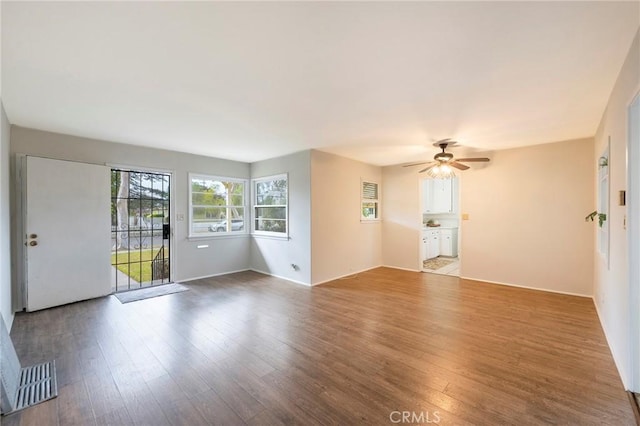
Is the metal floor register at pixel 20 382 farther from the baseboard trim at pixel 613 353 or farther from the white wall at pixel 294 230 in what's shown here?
the baseboard trim at pixel 613 353

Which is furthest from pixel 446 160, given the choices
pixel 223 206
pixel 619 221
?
pixel 223 206

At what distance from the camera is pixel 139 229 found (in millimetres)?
5086

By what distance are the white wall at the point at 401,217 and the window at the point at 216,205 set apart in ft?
11.6

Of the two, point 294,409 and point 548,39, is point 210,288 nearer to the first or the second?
point 294,409

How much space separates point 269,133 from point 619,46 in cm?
359

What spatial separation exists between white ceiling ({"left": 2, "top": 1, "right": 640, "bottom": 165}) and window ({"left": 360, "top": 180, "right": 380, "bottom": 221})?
2.68 metres

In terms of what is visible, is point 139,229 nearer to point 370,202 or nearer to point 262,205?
point 262,205

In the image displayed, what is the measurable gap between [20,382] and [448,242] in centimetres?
876

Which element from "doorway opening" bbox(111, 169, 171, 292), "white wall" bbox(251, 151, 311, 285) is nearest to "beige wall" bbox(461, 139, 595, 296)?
"white wall" bbox(251, 151, 311, 285)

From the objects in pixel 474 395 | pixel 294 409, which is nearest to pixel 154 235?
pixel 294 409

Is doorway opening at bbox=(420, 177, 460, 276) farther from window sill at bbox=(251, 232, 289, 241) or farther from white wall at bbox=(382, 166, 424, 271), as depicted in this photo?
window sill at bbox=(251, 232, 289, 241)

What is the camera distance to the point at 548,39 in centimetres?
185

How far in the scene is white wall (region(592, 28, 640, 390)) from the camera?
204cm

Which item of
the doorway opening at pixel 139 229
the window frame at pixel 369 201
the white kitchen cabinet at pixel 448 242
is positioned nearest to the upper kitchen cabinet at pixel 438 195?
the white kitchen cabinet at pixel 448 242
